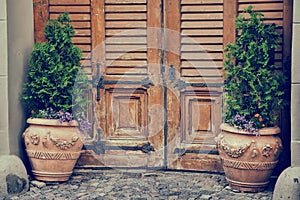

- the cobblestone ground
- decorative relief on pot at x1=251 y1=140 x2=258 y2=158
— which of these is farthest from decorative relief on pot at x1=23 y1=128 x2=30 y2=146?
decorative relief on pot at x1=251 y1=140 x2=258 y2=158

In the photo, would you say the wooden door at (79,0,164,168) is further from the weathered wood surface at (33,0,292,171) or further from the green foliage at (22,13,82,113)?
the green foliage at (22,13,82,113)

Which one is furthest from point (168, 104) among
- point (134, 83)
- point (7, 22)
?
point (7, 22)

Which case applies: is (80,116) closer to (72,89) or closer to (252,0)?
(72,89)

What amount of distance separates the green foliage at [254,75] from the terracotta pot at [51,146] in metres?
1.61

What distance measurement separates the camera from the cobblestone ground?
5961 mm

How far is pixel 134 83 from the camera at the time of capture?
657 centimetres

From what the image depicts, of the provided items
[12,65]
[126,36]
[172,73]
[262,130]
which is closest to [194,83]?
[172,73]

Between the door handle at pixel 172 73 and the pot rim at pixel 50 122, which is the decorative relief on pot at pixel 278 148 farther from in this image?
the pot rim at pixel 50 122

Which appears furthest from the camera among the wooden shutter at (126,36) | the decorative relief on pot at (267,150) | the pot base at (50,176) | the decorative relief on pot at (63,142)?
the wooden shutter at (126,36)

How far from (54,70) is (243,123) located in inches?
77.9

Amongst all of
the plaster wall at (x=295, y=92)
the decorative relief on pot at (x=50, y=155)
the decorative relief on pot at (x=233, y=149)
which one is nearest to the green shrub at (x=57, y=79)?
the decorative relief on pot at (x=50, y=155)

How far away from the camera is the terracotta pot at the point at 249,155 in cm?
579

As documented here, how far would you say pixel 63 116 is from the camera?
6168 millimetres

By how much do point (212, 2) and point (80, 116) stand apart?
1832 millimetres
